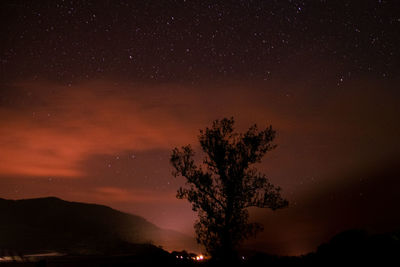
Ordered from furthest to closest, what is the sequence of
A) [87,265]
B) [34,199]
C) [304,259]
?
[34,199] < [87,265] < [304,259]

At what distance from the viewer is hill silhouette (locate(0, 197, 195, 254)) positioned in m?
86.3

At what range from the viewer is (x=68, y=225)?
117250 mm

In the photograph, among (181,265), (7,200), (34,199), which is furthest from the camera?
(34,199)

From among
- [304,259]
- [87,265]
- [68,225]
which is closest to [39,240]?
[68,225]

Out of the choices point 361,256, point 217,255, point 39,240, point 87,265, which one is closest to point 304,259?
point 361,256

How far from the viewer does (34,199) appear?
149250mm

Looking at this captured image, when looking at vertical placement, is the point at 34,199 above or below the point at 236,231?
above

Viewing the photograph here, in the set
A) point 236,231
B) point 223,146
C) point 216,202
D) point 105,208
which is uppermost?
point 105,208

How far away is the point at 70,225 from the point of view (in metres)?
118

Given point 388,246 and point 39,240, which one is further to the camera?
point 39,240

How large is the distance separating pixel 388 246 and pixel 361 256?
1.09 meters

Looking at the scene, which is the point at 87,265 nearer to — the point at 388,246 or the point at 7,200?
the point at 388,246

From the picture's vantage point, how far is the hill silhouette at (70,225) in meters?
86.3

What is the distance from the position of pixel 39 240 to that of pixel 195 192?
190 ft
